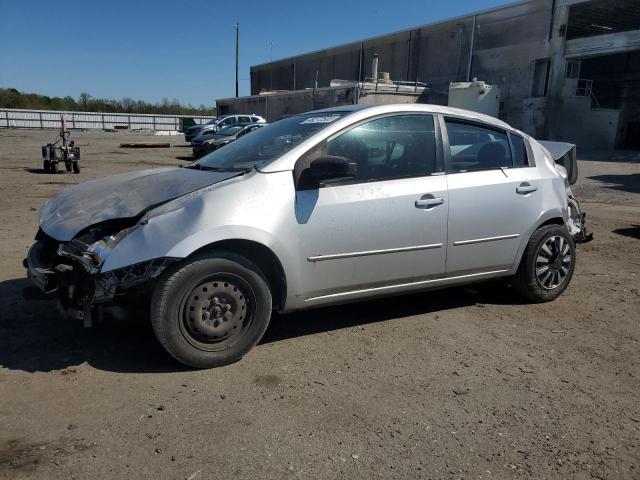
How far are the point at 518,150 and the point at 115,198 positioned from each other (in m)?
3.42

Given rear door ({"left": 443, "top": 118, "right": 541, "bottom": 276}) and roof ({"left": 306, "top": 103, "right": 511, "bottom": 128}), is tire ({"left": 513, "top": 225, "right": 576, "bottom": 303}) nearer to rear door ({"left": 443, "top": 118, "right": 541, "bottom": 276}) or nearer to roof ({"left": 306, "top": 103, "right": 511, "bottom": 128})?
rear door ({"left": 443, "top": 118, "right": 541, "bottom": 276})

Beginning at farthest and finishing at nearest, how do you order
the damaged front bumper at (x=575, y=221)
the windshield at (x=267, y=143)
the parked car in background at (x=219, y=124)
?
the parked car in background at (x=219, y=124)
the damaged front bumper at (x=575, y=221)
the windshield at (x=267, y=143)

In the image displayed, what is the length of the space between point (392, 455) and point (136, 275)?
1.76 m

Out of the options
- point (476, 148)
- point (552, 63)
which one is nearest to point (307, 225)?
point (476, 148)

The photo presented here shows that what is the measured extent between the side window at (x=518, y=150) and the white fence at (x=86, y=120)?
191 feet

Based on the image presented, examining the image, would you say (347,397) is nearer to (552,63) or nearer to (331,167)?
(331,167)

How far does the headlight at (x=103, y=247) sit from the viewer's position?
3.08 metres

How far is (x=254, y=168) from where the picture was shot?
362 cm

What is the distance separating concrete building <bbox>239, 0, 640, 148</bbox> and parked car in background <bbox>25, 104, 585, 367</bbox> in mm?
28359

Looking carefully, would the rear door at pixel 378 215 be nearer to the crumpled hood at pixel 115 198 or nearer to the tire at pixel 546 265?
the crumpled hood at pixel 115 198

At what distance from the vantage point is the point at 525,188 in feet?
14.7

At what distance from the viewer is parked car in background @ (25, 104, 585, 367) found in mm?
3182

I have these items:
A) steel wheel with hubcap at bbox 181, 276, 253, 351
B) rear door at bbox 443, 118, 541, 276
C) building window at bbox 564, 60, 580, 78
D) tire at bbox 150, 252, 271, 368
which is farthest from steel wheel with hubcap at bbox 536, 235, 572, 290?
building window at bbox 564, 60, 580, 78

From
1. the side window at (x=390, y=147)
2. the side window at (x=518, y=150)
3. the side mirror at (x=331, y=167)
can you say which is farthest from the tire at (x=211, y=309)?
the side window at (x=518, y=150)
